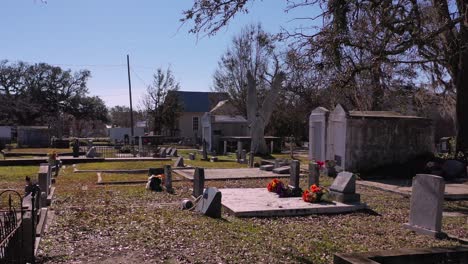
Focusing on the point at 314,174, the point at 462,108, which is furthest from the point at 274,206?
the point at 462,108

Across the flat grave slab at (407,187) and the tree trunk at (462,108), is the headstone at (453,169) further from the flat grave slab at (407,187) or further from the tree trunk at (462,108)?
the tree trunk at (462,108)

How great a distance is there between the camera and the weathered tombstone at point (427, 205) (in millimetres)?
8898

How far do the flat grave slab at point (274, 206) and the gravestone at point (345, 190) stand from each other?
0.83 feet

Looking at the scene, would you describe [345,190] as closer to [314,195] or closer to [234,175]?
[314,195]

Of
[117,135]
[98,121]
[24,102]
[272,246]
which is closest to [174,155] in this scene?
[272,246]

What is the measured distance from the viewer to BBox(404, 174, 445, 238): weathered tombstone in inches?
350

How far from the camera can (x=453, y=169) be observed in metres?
17.7

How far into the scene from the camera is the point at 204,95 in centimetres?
7512

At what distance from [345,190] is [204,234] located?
15.6 feet

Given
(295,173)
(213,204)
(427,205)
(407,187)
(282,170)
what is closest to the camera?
(427,205)

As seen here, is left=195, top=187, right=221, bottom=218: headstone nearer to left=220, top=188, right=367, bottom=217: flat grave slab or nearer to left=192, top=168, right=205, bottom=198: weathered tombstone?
left=220, top=188, right=367, bottom=217: flat grave slab

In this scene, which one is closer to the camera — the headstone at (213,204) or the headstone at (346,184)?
the headstone at (213,204)

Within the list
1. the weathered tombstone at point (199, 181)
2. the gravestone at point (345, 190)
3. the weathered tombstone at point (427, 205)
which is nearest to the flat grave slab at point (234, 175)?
the weathered tombstone at point (199, 181)

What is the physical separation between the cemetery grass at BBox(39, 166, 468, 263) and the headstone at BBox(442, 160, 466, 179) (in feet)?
16.9
